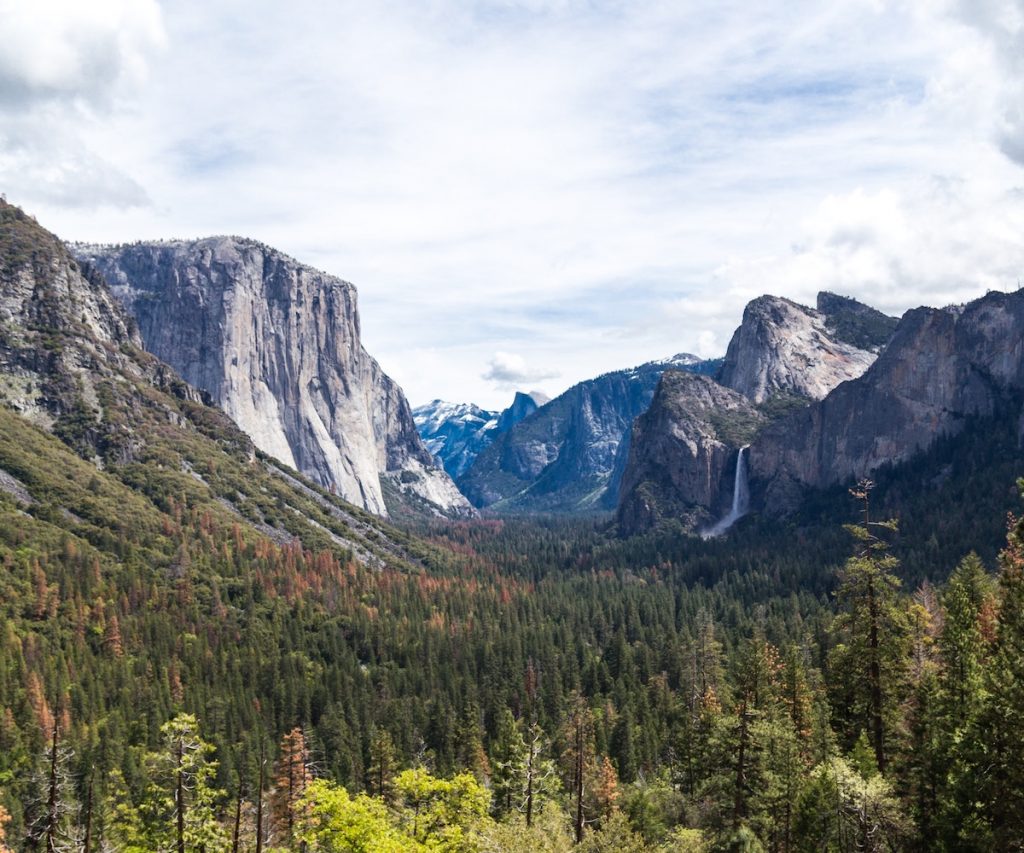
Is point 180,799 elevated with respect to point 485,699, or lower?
elevated

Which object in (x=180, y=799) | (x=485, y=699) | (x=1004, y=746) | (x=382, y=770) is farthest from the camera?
(x=485, y=699)

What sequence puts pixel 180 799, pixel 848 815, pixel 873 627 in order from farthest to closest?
1. pixel 873 627
2. pixel 848 815
3. pixel 180 799

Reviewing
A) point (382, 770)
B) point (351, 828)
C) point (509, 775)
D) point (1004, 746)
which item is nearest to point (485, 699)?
point (509, 775)

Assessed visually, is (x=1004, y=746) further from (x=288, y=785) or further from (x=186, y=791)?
(x=288, y=785)

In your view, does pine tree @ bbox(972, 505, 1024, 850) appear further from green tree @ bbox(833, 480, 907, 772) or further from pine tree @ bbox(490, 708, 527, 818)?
pine tree @ bbox(490, 708, 527, 818)

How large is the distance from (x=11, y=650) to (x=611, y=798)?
306 ft

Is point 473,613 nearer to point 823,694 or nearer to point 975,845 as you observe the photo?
point 823,694

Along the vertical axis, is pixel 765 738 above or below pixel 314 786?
below

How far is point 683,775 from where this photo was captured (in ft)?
270

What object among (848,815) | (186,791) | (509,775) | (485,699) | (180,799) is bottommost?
(485,699)

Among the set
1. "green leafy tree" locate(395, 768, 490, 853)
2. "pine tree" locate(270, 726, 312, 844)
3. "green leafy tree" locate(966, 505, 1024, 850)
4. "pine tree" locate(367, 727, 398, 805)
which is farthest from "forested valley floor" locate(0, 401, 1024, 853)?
"pine tree" locate(367, 727, 398, 805)

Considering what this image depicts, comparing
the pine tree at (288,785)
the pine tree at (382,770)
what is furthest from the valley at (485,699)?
the pine tree at (288,785)

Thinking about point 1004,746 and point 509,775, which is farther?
point 509,775

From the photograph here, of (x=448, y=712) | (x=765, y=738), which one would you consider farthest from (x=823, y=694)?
(x=448, y=712)
